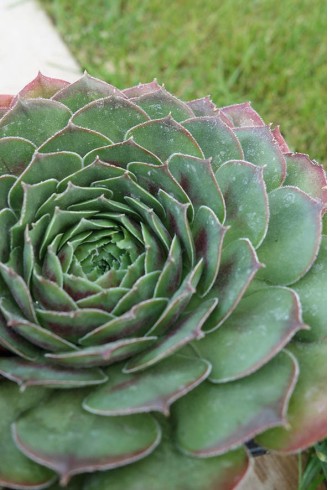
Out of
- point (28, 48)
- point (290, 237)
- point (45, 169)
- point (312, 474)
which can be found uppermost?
point (28, 48)

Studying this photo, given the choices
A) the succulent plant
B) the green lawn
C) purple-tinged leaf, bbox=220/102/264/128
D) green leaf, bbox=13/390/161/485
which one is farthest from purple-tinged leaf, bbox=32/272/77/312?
the green lawn

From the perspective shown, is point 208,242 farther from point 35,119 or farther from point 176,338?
point 35,119

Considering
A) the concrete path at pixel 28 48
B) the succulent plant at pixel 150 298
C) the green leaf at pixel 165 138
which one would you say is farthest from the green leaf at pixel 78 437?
the concrete path at pixel 28 48

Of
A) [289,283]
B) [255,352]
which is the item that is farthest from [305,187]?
[255,352]

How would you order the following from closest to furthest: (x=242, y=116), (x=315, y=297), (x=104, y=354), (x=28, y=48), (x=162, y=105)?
(x=104, y=354), (x=315, y=297), (x=162, y=105), (x=242, y=116), (x=28, y=48)

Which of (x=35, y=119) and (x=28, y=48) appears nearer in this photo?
(x=35, y=119)

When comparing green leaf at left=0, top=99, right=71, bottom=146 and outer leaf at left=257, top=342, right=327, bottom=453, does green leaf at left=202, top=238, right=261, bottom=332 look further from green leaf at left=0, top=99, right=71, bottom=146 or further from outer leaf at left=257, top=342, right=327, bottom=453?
green leaf at left=0, top=99, right=71, bottom=146

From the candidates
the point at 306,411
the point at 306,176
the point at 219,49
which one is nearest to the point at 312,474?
the point at 306,411
